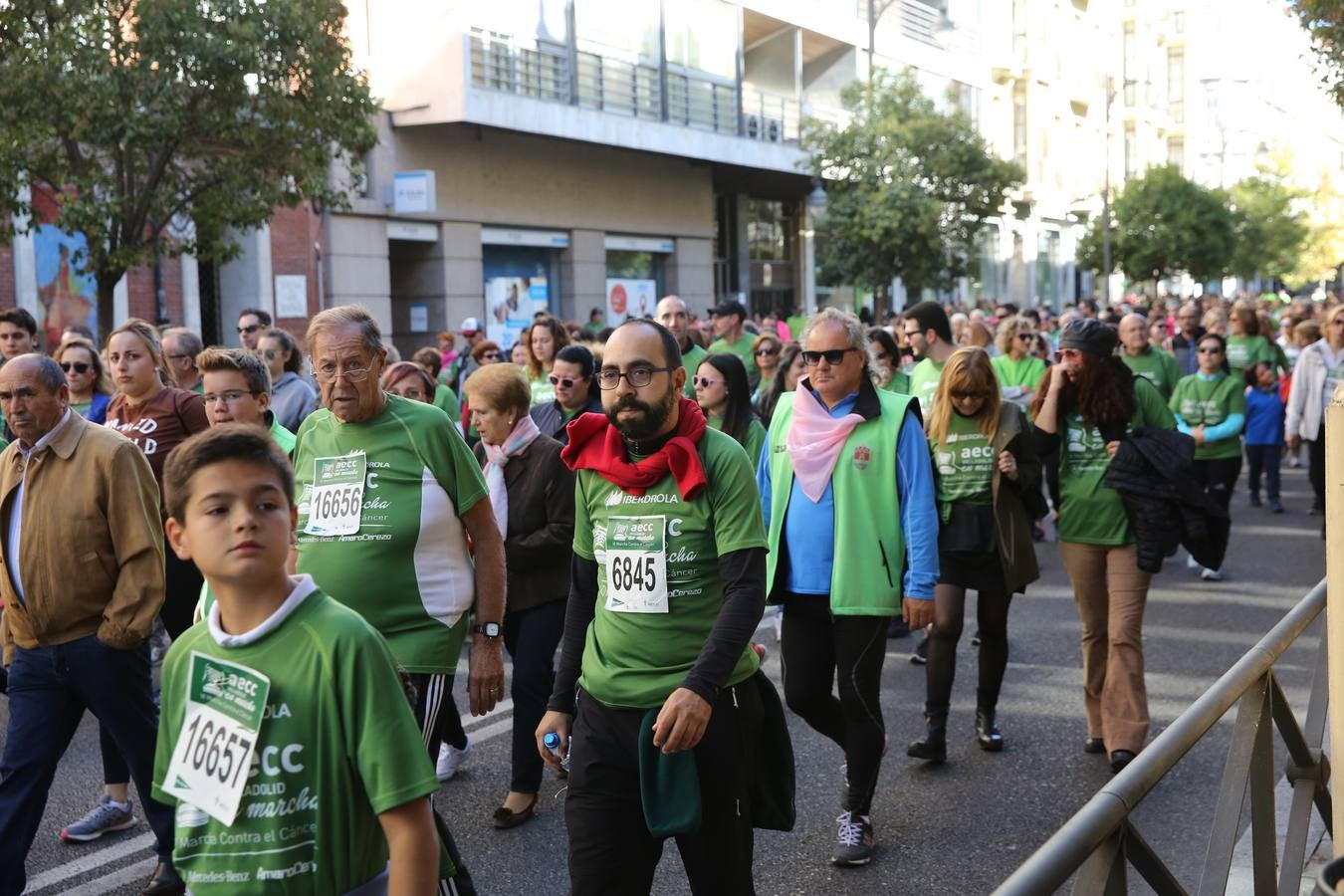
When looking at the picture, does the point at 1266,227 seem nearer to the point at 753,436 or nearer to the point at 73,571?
the point at 753,436

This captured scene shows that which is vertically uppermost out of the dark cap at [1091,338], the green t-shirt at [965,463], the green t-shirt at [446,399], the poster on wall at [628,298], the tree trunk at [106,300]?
the poster on wall at [628,298]

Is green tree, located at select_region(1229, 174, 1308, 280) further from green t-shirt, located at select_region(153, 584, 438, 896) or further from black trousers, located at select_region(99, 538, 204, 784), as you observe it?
green t-shirt, located at select_region(153, 584, 438, 896)

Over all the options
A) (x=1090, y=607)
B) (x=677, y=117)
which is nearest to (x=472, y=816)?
(x=1090, y=607)

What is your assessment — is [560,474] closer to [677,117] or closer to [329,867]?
[329,867]

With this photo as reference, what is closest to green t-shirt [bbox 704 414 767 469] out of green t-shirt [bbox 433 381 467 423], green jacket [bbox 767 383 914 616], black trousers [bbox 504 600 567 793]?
black trousers [bbox 504 600 567 793]

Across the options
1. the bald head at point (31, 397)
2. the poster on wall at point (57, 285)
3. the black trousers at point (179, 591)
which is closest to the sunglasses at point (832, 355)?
the bald head at point (31, 397)

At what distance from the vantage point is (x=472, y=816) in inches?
234

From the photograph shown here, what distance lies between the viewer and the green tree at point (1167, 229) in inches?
1831

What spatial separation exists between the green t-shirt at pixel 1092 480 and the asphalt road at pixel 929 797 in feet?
3.19

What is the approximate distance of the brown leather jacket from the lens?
482 cm

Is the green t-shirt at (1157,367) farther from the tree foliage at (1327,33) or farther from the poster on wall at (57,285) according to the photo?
the poster on wall at (57,285)

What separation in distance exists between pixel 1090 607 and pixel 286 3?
1111 centimetres

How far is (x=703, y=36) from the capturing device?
103 feet

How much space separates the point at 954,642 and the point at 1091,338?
1411 mm
